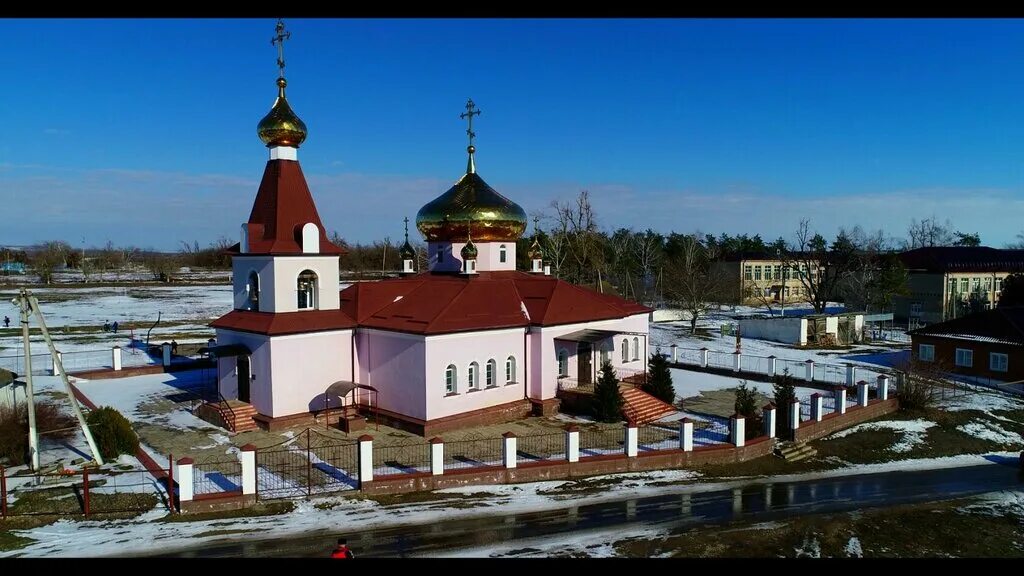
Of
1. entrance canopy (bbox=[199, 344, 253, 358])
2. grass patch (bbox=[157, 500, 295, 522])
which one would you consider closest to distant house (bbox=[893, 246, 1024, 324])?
entrance canopy (bbox=[199, 344, 253, 358])

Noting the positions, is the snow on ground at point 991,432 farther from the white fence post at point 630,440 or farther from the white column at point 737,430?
the white fence post at point 630,440

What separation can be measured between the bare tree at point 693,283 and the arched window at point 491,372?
80.7 feet

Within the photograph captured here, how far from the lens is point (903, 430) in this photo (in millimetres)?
20797

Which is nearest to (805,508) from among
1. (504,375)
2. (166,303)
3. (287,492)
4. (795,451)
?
(795,451)

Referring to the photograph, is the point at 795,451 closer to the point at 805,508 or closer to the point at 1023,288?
the point at 805,508

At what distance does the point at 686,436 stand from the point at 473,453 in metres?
5.52

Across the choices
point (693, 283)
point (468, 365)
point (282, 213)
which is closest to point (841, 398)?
point (468, 365)

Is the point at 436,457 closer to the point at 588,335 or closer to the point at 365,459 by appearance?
the point at 365,459

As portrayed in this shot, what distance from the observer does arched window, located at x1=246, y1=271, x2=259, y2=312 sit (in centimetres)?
2002

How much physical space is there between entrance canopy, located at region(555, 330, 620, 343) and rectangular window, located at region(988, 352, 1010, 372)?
1772 centimetres

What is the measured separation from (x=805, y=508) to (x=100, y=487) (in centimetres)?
1519

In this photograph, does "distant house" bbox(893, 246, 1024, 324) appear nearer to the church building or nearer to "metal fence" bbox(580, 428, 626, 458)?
the church building

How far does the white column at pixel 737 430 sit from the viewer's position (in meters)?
17.7
